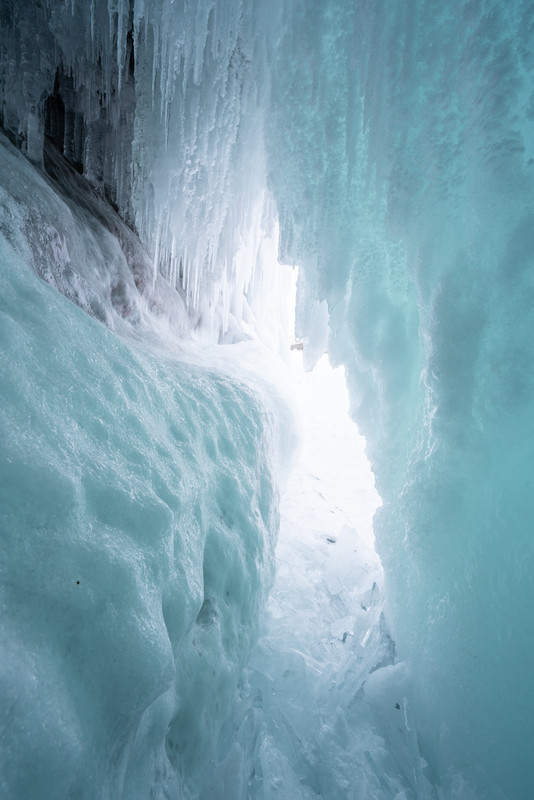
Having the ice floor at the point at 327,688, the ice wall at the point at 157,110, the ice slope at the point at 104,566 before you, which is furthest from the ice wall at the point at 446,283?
the ice slope at the point at 104,566

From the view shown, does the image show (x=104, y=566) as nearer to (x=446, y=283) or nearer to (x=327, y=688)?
(x=327, y=688)

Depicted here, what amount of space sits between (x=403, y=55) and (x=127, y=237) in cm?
366

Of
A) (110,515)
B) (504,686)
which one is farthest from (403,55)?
(504,686)

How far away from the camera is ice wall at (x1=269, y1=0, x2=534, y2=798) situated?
1.81 meters

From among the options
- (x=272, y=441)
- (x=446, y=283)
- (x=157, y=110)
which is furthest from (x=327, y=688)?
(x=157, y=110)

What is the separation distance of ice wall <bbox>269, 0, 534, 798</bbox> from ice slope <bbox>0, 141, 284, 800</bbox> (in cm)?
126

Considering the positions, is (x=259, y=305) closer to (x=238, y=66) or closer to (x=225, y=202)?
(x=225, y=202)

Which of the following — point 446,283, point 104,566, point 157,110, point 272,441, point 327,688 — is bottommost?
point 327,688

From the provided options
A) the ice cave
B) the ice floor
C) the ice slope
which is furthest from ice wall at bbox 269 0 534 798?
the ice slope

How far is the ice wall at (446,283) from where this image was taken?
1.81 meters

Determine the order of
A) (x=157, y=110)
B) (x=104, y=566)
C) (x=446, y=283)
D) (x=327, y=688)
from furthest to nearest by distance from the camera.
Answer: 1. (x=157, y=110)
2. (x=327, y=688)
3. (x=446, y=283)
4. (x=104, y=566)

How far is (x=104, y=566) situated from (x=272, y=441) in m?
2.74

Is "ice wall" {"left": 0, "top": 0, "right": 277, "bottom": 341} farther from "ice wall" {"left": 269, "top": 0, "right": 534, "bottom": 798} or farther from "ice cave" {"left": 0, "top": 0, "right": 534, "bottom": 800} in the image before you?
"ice wall" {"left": 269, "top": 0, "right": 534, "bottom": 798}

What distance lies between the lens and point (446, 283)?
214 centimetres
